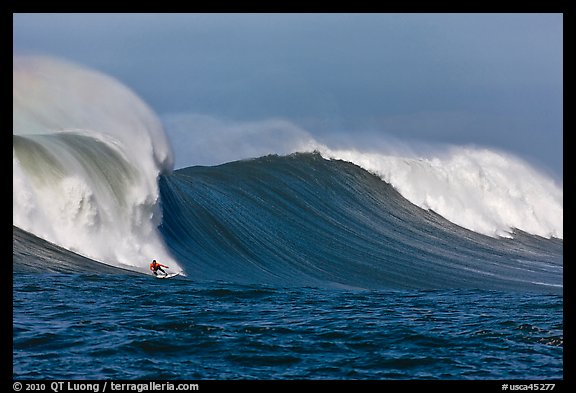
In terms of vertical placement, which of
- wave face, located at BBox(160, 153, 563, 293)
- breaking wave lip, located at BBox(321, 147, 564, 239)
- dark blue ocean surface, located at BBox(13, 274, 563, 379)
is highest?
breaking wave lip, located at BBox(321, 147, 564, 239)

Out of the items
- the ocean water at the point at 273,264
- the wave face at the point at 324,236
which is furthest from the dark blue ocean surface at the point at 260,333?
the wave face at the point at 324,236

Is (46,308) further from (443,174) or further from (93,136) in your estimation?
(443,174)

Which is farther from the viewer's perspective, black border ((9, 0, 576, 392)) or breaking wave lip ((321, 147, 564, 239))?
breaking wave lip ((321, 147, 564, 239))

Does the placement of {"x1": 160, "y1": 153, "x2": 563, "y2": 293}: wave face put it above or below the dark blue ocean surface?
above

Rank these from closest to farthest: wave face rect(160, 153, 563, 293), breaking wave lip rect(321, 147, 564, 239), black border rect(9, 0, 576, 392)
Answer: black border rect(9, 0, 576, 392), wave face rect(160, 153, 563, 293), breaking wave lip rect(321, 147, 564, 239)

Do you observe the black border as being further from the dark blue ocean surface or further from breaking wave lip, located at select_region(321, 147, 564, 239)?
breaking wave lip, located at select_region(321, 147, 564, 239)

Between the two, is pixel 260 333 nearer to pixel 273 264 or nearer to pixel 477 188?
pixel 273 264

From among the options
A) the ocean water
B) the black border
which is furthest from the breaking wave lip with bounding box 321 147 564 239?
the black border
